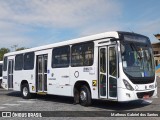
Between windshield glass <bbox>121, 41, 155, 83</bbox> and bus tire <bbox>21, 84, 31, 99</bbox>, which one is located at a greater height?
windshield glass <bbox>121, 41, 155, 83</bbox>

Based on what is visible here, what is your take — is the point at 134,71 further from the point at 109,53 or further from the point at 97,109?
the point at 97,109

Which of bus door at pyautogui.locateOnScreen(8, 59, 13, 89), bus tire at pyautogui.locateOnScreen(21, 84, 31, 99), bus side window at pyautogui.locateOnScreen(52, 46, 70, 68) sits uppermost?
bus side window at pyautogui.locateOnScreen(52, 46, 70, 68)

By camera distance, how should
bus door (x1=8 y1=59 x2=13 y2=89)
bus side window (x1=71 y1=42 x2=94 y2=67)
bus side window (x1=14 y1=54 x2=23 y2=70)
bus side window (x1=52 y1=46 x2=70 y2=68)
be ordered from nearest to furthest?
bus side window (x1=71 y1=42 x2=94 y2=67)
bus side window (x1=52 y1=46 x2=70 y2=68)
bus side window (x1=14 y1=54 x2=23 y2=70)
bus door (x1=8 y1=59 x2=13 y2=89)

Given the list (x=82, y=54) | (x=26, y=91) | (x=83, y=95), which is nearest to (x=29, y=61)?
(x=26, y=91)

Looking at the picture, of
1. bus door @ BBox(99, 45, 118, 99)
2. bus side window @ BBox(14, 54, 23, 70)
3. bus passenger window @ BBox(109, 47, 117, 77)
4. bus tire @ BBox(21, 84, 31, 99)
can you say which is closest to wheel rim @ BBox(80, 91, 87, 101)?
bus door @ BBox(99, 45, 118, 99)

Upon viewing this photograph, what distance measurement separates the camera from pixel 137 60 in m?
11.5

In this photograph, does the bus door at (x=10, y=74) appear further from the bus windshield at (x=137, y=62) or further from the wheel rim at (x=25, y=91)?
the bus windshield at (x=137, y=62)

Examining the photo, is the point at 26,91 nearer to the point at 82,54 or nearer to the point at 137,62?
the point at 82,54

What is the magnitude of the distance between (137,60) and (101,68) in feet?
4.92

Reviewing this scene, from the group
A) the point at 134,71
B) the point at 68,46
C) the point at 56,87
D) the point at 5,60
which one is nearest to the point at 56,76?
the point at 56,87

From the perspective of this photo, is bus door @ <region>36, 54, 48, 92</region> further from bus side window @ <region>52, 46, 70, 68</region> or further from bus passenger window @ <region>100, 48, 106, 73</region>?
bus passenger window @ <region>100, 48, 106, 73</region>

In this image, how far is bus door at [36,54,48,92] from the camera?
15516 mm

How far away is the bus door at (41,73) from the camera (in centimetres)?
1552

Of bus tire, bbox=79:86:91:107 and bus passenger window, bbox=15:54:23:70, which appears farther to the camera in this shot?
bus passenger window, bbox=15:54:23:70
